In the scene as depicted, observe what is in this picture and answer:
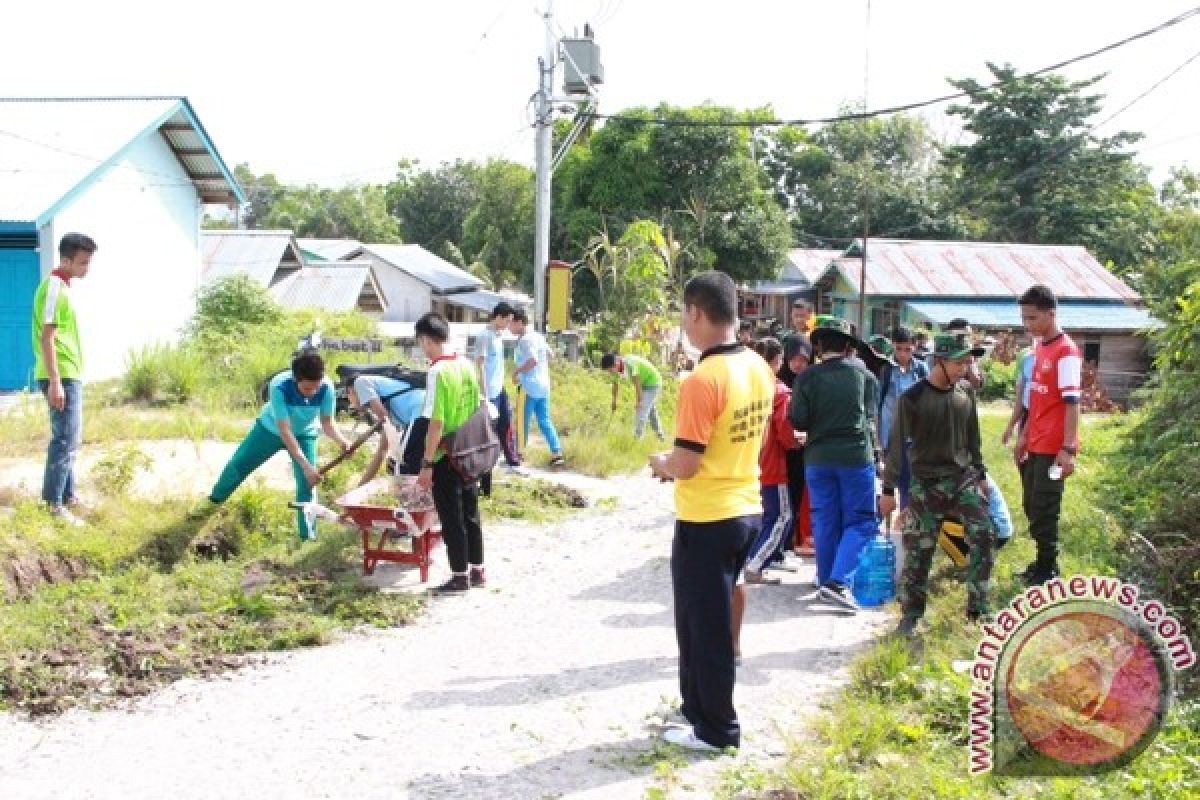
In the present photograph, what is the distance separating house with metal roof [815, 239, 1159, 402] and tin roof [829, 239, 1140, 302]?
3 cm

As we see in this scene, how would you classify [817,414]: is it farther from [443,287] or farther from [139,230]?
[443,287]

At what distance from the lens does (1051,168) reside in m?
39.1

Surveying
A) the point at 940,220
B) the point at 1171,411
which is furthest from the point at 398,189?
the point at 1171,411

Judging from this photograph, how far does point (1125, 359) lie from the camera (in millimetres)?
31172

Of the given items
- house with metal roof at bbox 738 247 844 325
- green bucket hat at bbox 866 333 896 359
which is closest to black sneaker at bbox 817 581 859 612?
green bucket hat at bbox 866 333 896 359

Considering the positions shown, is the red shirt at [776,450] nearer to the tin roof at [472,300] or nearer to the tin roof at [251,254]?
the tin roof at [251,254]

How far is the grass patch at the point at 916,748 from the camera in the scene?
4035 millimetres

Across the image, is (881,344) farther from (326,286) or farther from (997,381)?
(326,286)

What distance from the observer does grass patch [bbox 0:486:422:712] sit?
548 cm

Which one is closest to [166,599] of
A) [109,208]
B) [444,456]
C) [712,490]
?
[444,456]

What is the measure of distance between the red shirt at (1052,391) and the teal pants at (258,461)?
5015 mm

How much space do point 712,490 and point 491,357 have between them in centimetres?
651

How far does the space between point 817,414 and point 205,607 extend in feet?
12.8

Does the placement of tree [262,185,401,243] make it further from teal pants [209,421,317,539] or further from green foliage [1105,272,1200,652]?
teal pants [209,421,317,539]
